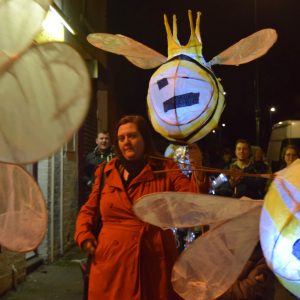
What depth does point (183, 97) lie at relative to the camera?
2822mm

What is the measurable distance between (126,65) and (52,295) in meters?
12.5

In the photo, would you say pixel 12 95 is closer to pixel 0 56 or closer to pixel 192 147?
pixel 0 56

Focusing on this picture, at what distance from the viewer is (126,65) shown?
1755 centimetres

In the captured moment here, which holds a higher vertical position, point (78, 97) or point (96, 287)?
point (78, 97)

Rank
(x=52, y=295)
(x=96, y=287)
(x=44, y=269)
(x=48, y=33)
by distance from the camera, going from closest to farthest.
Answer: (x=96, y=287), (x=52, y=295), (x=48, y=33), (x=44, y=269)

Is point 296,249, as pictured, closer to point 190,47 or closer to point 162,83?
point 162,83

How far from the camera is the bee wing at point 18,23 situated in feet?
5.18

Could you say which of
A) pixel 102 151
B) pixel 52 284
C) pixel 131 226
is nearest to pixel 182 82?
pixel 131 226

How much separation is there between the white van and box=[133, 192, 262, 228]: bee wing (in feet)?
29.6

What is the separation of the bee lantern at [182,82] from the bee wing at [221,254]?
109cm

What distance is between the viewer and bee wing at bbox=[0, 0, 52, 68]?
1.58 meters

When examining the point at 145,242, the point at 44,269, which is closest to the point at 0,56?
the point at 145,242

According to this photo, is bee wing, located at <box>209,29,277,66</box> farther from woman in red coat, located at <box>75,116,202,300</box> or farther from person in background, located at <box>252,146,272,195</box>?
person in background, located at <box>252,146,272,195</box>

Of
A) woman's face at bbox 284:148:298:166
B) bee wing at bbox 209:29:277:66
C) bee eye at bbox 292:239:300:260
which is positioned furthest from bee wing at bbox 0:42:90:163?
woman's face at bbox 284:148:298:166
